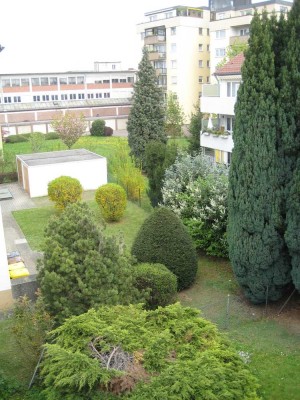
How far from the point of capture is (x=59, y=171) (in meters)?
26.8

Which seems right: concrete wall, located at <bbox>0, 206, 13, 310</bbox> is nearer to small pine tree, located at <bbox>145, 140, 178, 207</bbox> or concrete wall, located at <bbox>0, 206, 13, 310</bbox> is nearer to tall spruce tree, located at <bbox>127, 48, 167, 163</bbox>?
small pine tree, located at <bbox>145, 140, 178, 207</bbox>

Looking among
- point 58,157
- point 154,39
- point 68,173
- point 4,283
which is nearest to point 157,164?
point 68,173

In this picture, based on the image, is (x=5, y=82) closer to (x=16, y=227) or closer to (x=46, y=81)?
(x=46, y=81)

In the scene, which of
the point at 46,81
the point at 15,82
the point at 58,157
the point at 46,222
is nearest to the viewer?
the point at 46,222

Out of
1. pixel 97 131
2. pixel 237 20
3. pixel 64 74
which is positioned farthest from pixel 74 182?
pixel 64 74

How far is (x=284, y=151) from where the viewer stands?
11.4m

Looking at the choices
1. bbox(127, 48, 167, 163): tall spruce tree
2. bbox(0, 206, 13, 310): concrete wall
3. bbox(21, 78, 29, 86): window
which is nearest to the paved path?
bbox(0, 206, 13, 310): concrete wall

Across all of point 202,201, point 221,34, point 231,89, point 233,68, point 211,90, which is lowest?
point 202,201

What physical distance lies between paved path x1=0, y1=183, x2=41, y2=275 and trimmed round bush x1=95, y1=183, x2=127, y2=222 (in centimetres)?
381

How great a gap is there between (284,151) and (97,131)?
45.0 m

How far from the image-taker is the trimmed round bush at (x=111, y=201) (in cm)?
2111

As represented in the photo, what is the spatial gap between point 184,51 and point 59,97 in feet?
58.7

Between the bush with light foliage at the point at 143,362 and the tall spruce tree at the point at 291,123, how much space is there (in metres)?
4.05

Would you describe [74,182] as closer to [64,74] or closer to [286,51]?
[286,51]
